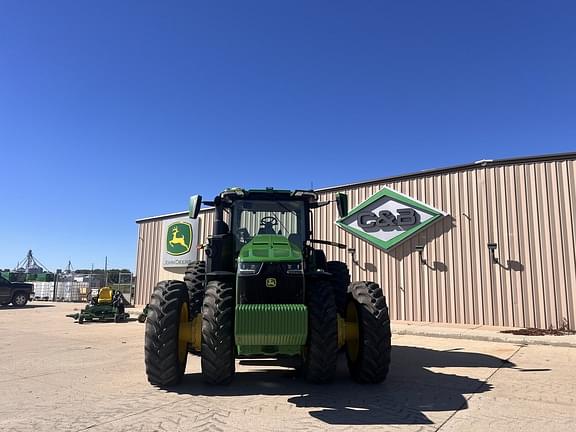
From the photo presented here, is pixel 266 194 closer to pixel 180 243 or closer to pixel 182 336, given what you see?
pixel 182 336

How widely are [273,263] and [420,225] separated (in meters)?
10.3

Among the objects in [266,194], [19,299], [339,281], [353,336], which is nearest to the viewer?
[353,336]

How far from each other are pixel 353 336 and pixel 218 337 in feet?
7.03

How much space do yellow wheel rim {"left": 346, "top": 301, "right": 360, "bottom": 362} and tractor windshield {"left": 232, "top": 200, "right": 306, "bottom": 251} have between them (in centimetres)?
142

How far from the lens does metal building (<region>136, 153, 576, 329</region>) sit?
42.0 feet

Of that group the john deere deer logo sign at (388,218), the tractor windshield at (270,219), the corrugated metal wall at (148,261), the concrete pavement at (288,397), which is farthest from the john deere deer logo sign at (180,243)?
the tractor windshield at (270,219)

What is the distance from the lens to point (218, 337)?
18.6ft

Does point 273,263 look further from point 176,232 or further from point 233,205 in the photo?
point 176,232

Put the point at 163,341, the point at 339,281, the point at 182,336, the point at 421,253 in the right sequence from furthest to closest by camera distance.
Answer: the point at 421,253 → the point at 339,281 → the point at 182,336 → the point at 163,341

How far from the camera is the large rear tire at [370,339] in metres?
6.18

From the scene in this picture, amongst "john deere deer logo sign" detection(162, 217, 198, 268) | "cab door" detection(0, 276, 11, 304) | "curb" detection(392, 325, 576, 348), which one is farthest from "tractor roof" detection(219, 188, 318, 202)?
"cab door" detection(0, 276, 11, 304)

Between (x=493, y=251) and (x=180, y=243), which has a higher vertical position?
(x=180, y=243)

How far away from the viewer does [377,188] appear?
16.4m

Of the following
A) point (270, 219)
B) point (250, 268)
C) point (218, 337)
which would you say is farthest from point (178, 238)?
point (218, 337)
